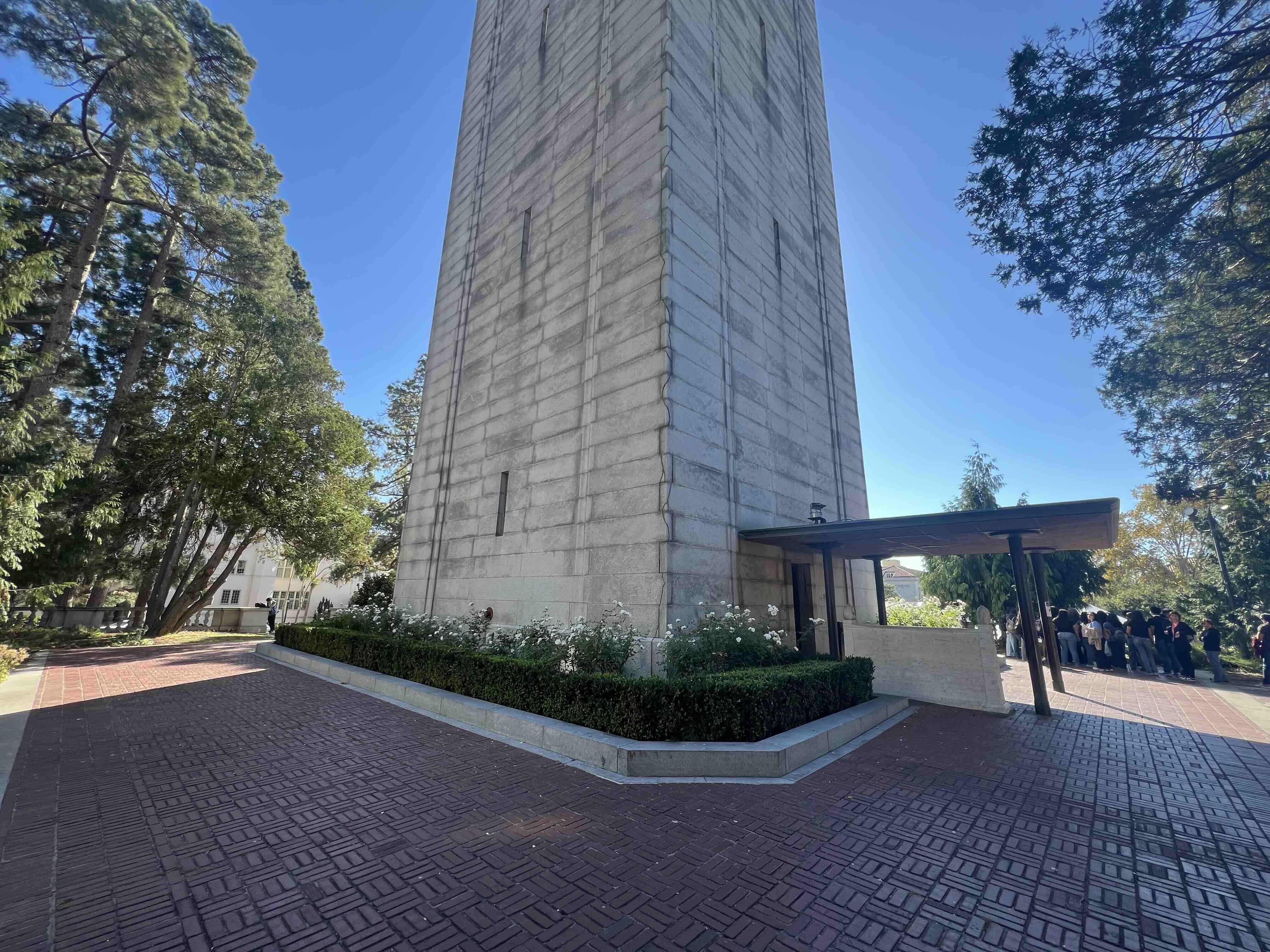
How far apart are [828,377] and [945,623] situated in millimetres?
8763

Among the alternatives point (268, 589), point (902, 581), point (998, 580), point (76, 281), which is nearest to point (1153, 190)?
point (998, 580)

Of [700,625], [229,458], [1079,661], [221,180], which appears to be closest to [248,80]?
[221,180]

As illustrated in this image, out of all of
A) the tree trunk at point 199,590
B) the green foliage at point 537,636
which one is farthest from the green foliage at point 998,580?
the tree trunk at point 199,590

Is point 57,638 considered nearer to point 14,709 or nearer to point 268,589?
point 14,709

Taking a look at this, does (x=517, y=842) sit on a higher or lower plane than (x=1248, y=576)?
lower

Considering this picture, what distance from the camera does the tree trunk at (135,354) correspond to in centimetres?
2000

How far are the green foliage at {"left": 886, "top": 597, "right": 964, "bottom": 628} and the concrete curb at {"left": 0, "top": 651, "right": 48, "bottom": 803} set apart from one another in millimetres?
17860

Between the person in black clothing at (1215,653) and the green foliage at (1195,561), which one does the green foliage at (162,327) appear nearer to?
the person in black clothing at (1215,653)

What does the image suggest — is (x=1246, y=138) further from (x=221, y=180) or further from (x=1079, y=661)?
(x=221, y=180)

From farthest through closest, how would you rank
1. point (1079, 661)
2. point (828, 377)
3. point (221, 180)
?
point (221, 180) < point (1079, 661) < point (828, 377)

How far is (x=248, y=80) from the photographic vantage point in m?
23.0

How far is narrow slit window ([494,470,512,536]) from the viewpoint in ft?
40.4

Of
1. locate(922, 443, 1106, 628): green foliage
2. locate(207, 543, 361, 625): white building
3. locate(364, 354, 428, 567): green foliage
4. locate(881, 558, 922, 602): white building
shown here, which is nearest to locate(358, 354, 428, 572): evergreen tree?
locate(364, 354, 428, 567): green foliage

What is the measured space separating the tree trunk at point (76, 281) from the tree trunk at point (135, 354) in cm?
183
